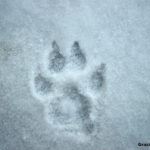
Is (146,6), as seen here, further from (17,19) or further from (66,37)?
(17,19)

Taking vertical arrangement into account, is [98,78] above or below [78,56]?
below

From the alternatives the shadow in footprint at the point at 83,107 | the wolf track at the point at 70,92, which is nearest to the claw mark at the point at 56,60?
the wolf track at the point at 70,92

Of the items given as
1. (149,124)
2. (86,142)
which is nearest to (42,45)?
(86,142)

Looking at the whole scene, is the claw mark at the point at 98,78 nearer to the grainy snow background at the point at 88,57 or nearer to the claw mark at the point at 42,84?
the grainy snow background at the point at 88,57

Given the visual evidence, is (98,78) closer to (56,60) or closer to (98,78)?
(98,78)

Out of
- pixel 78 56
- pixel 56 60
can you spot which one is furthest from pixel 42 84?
pixel 78 56

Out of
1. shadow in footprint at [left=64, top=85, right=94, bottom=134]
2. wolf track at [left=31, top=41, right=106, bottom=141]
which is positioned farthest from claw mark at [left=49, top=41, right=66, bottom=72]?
shadow in footprint at [left=64, top=85, right=94, bottom=134]
